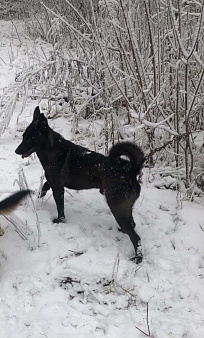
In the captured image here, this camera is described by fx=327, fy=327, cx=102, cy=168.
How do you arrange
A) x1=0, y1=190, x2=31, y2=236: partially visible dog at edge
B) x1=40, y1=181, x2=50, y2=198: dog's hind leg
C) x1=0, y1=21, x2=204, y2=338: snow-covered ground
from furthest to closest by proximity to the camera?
x1=40, y1=181, x2=50, y2=198: dog's hind leg
x1=0, y1=190, x2=31, y2=236: partially visible dog at edge
x1=0, y1=21, x2=204, y2=338: snow-covered ground

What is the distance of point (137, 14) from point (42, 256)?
307cm

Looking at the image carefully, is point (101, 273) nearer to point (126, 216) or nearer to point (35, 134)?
point (126, 216)

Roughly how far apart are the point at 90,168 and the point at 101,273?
1.00 meters

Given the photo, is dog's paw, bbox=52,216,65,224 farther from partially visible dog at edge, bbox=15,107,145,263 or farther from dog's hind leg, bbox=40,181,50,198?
dog's hind leg, bbox=40,181,50,198

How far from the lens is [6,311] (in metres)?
2.51

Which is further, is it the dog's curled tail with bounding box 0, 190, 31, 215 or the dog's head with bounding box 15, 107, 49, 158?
the dog's head with bounding box 15, 107, 49, 158

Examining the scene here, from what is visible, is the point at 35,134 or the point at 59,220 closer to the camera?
the point at 35,134

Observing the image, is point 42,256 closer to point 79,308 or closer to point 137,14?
point 79,308

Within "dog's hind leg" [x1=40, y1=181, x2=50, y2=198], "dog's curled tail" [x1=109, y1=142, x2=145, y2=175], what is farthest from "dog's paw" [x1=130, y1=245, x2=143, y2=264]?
"dog's hind leg" [x1=40, y1=181, x2=50, y2=198]

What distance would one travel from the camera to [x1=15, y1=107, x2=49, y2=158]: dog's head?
330 cm

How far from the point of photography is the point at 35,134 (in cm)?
333

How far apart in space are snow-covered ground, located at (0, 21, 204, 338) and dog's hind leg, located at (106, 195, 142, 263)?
12 cm

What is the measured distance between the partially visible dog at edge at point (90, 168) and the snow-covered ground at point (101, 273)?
24 centimetres

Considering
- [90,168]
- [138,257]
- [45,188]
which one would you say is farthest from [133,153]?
→ [45,188]
